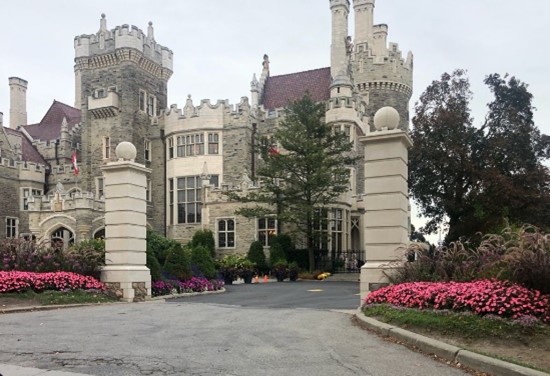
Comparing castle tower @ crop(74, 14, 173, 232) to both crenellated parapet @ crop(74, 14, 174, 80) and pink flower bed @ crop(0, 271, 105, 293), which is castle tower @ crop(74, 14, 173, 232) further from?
pink flower bed @ crop(0, 271, 105, 293)

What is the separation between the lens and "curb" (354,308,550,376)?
559 centimetres

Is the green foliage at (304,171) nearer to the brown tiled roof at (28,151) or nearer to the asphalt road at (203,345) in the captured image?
the asphalt road at (203,345)

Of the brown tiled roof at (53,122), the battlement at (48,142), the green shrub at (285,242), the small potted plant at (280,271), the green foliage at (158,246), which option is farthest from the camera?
the brown tiled roof at (53,122)

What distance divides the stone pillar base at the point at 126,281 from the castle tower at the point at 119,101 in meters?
24.0

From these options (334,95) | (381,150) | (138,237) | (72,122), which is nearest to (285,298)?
(138,237)

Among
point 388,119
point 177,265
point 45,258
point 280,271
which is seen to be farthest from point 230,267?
point 388,119

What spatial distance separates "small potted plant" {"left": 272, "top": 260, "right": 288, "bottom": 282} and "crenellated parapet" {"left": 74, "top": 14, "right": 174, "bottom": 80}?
19.7 metres

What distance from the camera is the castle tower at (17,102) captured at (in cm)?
5172

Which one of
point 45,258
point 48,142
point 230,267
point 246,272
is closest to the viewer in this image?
point 45,258

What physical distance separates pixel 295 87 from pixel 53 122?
21883 mm

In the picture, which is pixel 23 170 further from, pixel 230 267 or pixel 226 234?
pixel 230 267

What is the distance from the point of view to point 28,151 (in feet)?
145

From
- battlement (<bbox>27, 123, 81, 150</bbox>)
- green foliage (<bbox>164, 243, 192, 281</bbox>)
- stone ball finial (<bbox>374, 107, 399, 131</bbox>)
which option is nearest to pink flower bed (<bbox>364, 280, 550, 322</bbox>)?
stone ball finial (<bbox>374, 107, 399, 131</bbox>)

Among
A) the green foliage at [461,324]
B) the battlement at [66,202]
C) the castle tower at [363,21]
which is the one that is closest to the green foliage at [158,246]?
the green foliage at [461,324]
